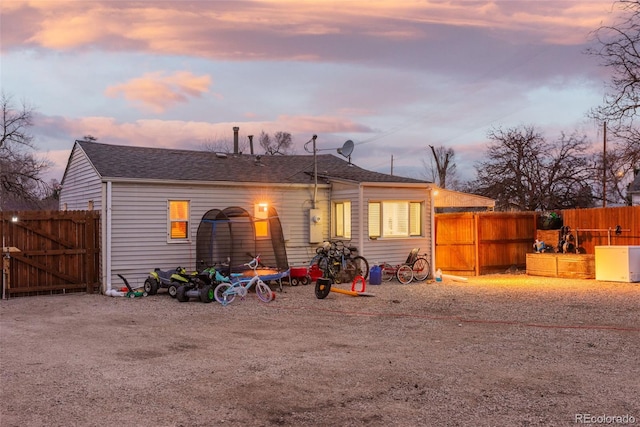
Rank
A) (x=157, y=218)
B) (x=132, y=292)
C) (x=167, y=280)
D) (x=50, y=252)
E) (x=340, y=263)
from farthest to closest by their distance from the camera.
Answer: (x=340, y=263), (x=157, y=218), (x=50, y=252), (x=167, y=280), (x=132, y=292)

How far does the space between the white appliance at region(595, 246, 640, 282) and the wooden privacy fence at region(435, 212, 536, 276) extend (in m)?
3.01

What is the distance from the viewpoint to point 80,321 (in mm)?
9875

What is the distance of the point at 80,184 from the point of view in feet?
53.0

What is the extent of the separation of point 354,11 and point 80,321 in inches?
354

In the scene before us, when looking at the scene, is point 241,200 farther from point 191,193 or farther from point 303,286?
point 303,286

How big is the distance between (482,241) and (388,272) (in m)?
3.50

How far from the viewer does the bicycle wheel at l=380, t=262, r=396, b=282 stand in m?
15.8

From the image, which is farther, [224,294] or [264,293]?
[264,293]

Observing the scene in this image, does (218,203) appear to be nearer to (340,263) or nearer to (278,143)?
(340,263)

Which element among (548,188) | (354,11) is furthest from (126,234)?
(548,188)

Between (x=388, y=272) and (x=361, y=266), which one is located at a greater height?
(x=361, y=266)

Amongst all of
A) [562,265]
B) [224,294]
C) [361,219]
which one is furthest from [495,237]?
[224,294]

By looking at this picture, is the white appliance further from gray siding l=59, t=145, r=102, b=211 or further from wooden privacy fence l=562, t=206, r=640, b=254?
gray siding l=59, t=145, r=102, b=211

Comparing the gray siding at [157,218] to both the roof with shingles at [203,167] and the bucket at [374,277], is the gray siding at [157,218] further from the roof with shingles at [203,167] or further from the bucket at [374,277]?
the bucket at [374,277]
